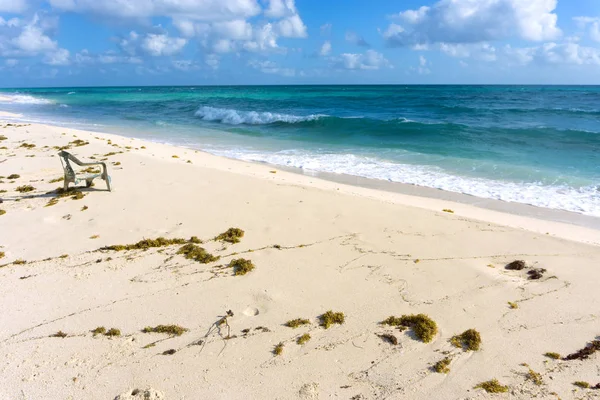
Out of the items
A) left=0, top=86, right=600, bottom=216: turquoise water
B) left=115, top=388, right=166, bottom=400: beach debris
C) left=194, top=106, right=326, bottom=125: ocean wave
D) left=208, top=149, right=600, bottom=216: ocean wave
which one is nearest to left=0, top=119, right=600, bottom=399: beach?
left=115, top=388, right=166, bottom=400: beach debris

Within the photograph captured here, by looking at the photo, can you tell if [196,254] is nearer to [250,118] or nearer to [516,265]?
[516,265]

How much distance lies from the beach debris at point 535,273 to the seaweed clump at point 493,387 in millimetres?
2036

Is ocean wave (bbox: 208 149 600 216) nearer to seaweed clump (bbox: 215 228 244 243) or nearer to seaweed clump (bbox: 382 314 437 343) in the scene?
seaweed clump (bbox: 215 228 244 243)

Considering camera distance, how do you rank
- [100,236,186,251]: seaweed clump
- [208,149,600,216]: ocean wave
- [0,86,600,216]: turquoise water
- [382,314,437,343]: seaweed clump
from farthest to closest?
[0,86,600,216]: turquoise water, [208,149,600,216]: ocean wave, [100,236,186,251]: seaweed clump, [382,314,437,343]: seaweed clump

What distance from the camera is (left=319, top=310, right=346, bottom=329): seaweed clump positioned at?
3.80 m

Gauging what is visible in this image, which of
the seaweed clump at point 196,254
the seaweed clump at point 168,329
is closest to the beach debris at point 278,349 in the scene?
the seaweed clump at point 168,329

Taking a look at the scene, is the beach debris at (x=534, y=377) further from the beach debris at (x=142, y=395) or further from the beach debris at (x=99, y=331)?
the beach debris at (x=99, y=331)

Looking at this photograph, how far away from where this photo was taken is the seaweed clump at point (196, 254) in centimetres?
501

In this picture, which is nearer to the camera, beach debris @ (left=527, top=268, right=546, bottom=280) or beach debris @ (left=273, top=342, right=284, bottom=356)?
beach debris @ (left=273, top=342, right=284, bottom=356)

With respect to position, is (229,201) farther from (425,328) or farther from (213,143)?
(213,143)

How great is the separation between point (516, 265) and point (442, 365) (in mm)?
2352

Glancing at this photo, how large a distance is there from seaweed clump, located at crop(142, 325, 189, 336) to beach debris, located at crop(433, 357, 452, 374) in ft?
7.98

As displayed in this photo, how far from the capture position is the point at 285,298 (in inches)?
166

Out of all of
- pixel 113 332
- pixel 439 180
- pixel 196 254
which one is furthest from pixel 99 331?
pixel 439 180
